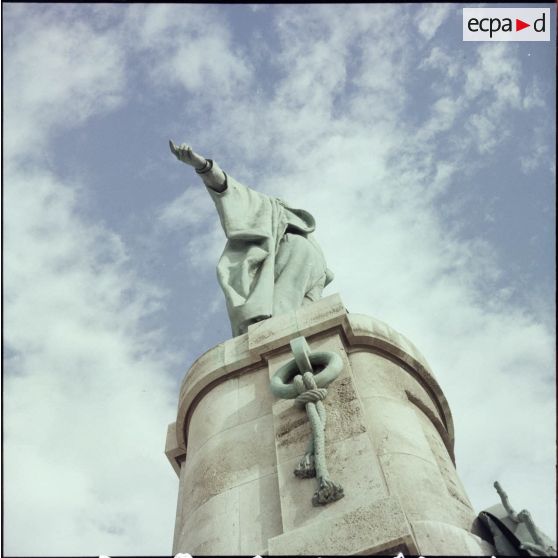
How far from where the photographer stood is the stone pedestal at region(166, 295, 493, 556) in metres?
4.14

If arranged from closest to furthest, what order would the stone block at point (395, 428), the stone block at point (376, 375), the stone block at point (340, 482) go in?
the stone block at point (340, 482)
the stone block at point (395, 428)
the stone block at point (376, 375)

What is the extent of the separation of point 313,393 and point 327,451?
556 mm

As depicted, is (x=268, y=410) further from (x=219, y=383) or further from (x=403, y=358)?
(x=403, y=358)

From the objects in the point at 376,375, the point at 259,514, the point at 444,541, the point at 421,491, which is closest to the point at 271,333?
the point at 376,375

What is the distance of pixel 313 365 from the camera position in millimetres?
5723

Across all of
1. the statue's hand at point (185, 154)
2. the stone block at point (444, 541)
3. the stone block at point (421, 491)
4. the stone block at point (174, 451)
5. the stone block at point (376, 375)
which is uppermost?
the statue's hand at point (185, 154)

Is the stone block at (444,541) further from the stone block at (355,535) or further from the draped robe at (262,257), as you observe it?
the draped robe at (262,257)

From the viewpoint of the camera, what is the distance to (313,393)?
207 inches

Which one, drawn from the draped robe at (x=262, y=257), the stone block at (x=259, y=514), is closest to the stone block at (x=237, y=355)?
the draped robe at (x=262, y=257)

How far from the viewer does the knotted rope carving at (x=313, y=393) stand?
4453 millimetres

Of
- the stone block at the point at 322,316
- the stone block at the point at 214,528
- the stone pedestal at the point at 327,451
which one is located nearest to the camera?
the stone pedestal at the point at 327,451

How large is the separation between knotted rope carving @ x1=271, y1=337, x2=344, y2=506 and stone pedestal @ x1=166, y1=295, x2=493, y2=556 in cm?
8

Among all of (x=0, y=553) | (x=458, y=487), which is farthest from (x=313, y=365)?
(x=0, y=553)

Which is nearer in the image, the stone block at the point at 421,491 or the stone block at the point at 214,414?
the stone block at the point at 421,491
